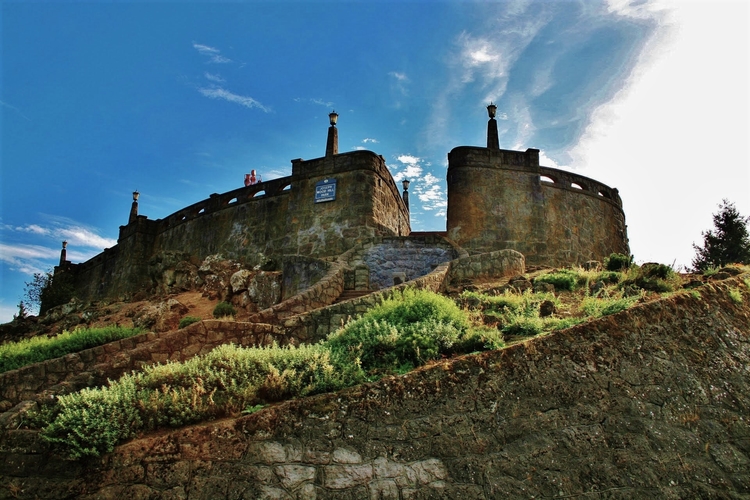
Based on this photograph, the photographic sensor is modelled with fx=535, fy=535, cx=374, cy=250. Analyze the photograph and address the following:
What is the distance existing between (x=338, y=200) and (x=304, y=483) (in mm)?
15013

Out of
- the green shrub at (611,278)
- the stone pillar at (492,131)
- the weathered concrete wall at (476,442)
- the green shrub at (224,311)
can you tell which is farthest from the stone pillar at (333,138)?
the weathered concrete wall at (476,442)

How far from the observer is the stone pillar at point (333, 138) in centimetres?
2067

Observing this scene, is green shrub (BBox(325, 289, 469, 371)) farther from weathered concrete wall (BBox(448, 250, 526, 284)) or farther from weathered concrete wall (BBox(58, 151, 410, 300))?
weathered concrete wall (BBox(58, 151, 410, 300))

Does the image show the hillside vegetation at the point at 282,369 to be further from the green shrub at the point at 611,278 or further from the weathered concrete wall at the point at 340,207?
the weathered concrete wall at the point at 340,207

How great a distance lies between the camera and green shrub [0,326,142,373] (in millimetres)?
11250

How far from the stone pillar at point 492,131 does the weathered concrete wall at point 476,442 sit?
1483 centimetres

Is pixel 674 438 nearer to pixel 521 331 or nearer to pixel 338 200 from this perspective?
pixel 521 331

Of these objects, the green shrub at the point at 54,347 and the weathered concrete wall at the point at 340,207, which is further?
→ the weathered concrete wall at the point at 340,207

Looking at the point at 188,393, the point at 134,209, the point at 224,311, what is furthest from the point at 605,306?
the point at 134,209

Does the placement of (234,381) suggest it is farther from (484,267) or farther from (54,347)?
(484,267)

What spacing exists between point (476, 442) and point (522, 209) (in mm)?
15036

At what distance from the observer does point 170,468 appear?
4.82m

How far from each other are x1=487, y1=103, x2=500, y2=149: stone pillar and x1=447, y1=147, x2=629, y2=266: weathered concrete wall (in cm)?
47

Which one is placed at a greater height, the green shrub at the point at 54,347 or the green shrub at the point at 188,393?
the green shrub at the point at 54,347
